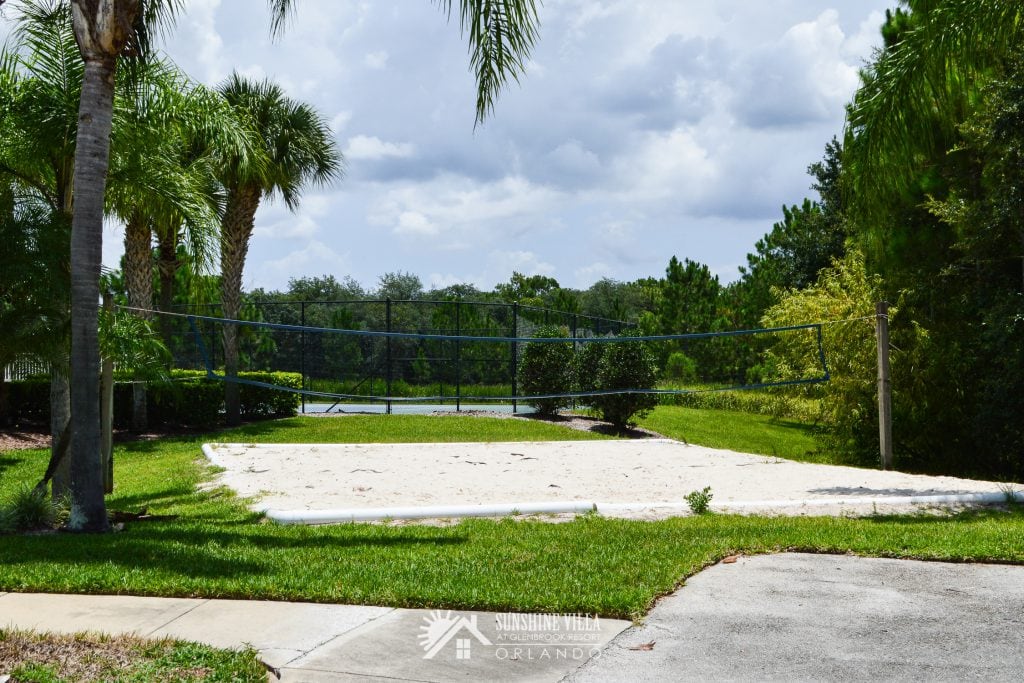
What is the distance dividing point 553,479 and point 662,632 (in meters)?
6.11

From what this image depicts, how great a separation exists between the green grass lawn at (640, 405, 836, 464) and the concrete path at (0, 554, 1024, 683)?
39.4ft

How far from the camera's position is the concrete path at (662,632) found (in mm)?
3697

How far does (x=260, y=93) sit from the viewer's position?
1941 cm

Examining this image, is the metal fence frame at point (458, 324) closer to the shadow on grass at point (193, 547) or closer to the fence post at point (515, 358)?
the fence post at point (515, 358)

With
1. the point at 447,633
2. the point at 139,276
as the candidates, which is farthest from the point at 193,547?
the point at 139,276

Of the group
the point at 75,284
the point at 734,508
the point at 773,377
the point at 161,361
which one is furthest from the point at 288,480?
the point at 773,377

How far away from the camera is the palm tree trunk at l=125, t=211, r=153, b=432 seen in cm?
1633

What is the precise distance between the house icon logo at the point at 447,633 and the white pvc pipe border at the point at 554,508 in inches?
124

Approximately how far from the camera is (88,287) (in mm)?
6773

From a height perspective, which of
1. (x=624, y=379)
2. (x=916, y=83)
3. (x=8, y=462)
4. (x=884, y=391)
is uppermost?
(x=916, y=83)

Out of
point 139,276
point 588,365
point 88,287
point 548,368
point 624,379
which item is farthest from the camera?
point 548,368

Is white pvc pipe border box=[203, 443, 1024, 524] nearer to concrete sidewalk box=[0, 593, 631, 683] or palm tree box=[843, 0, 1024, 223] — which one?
concrete sidewalk box=[0, 593, 631, 683]

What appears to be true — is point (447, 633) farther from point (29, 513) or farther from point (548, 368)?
point (548, 368)

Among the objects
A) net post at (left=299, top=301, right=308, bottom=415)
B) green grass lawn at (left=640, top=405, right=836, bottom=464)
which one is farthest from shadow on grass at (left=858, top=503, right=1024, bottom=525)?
net post at (left=299, top=301, right=308, bottom=415)
